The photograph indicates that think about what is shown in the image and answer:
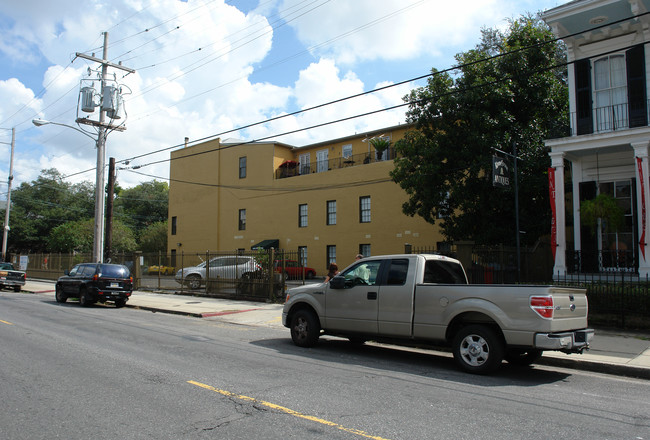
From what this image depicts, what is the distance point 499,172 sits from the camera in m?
15.9

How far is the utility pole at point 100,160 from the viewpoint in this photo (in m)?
23.2

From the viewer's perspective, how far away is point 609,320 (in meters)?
11.6

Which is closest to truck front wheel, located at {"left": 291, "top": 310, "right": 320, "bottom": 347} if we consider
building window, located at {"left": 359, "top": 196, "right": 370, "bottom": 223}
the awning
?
building window, located at {"left": 359, "top": 196, "right": 370, "bottom": 223}

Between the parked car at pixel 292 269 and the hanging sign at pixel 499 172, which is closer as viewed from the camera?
the hanging sign at pixel 499 172

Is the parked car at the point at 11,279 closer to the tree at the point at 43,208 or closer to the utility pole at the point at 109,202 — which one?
the utility pole at the point at 109,202

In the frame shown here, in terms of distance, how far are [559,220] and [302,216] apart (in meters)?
22.4

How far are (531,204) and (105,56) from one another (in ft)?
72.1

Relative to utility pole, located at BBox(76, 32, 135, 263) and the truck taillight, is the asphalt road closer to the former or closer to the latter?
the truck taillight

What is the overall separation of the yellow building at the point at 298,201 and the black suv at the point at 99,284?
36.8 feet

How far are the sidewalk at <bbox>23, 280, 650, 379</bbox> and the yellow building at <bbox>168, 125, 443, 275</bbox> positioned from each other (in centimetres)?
1168

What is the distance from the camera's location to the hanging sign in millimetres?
15453

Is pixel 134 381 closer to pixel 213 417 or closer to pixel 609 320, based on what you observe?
pixel 213 417

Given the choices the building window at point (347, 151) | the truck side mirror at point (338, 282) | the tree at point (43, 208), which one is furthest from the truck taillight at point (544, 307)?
the tree at point (43, 208)

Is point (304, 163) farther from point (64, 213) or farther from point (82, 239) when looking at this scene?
point (64, 213)
